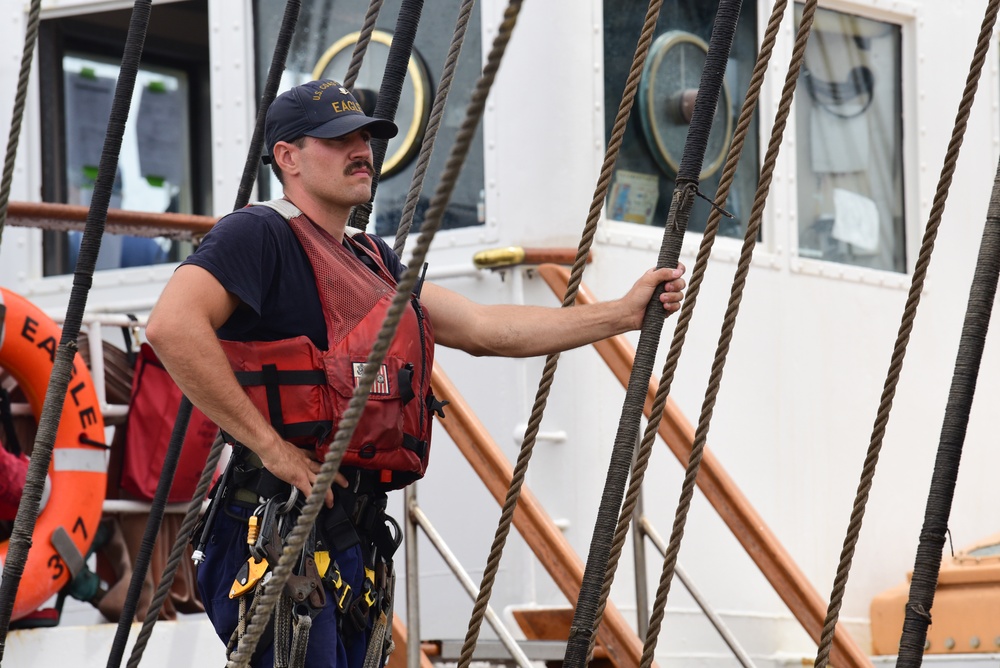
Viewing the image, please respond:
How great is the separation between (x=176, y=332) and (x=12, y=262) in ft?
14.2

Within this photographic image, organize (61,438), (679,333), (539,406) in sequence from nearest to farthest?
(679,333) → (539,406) → (61,438)

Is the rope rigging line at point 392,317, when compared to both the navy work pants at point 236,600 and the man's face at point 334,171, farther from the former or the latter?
the man's face at point 334,171

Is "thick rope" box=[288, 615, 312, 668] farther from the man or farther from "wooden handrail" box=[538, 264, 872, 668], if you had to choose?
"wooden handrail" box=[538, 264, 872, 668]

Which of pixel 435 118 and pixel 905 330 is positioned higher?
pixel 435 118

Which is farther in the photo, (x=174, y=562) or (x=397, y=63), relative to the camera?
(x=397, y=63)

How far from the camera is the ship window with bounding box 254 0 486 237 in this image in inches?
222

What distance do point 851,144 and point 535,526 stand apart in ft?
9.59

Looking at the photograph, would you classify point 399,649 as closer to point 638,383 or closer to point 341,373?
point 638,383

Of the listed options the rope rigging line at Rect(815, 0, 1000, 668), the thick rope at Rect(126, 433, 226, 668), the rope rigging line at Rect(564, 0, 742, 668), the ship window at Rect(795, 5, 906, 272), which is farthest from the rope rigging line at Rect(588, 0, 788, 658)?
the ship window at Rect(795, 5, 906, 272)

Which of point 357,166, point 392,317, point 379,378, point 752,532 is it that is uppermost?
point 357,166

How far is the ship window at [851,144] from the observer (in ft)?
20.2

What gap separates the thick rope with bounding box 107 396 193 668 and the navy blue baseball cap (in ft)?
4.54

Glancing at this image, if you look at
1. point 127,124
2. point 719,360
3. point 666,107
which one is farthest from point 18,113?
point 127,124

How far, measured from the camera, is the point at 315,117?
9.30 feet
